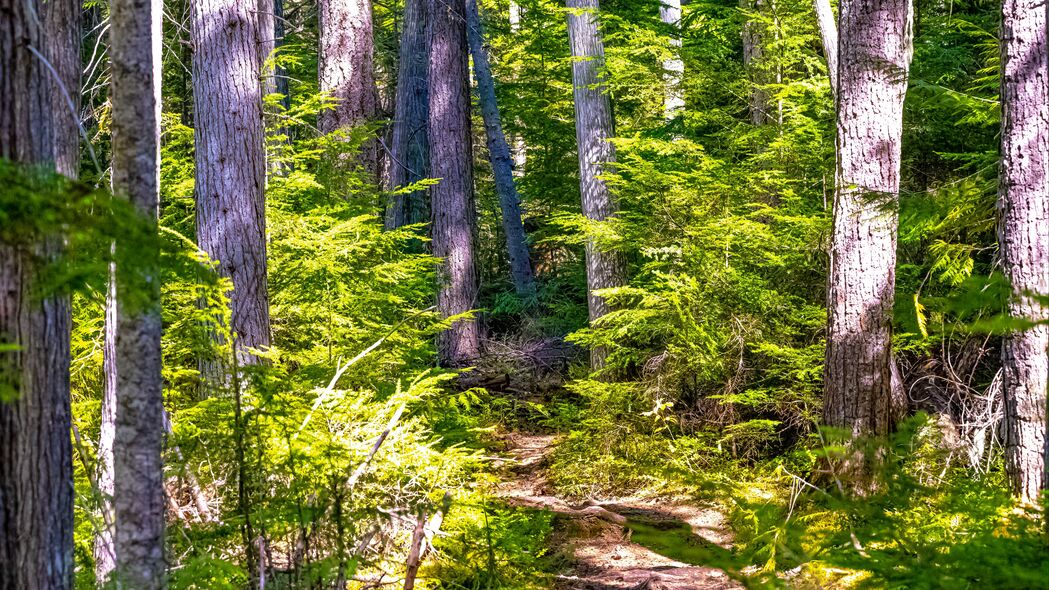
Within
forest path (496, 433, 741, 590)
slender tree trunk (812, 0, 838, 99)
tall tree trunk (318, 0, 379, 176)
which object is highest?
tall tree trunk (318, 0, 379, 176)

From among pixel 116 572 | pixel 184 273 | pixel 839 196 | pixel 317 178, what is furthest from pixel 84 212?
pixel 317 178

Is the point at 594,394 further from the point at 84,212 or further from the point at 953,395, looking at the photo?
the point at 84,212

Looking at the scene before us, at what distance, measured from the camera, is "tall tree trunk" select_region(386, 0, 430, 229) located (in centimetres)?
1436

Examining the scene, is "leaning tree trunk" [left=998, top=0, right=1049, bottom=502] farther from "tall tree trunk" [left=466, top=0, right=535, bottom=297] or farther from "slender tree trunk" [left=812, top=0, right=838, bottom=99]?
"tall tree trunk" [left=466, top=0, right=535, bottom=297]

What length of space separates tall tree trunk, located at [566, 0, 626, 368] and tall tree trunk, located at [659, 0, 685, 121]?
83cm

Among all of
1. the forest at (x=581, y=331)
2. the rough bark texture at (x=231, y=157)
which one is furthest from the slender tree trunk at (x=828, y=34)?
the rough bark texture at (x=231, y=157)

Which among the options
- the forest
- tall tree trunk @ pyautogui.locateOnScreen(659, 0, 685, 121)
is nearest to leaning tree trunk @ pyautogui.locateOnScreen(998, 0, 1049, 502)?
the forest

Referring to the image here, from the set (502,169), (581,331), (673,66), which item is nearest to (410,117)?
(502,169)

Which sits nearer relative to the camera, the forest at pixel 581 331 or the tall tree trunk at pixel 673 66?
the forest at pixel 581 331

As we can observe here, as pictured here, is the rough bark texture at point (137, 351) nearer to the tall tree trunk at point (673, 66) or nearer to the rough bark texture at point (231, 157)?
the rough bark texture at point (231, 157)

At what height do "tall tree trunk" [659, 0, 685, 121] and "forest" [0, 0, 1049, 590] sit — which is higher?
"tall tree trunk" [659, 0, 685, 121]

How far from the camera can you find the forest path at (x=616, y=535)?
5.57 metres

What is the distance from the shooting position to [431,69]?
41.6 feet

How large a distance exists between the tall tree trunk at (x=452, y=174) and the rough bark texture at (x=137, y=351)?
375 inches
